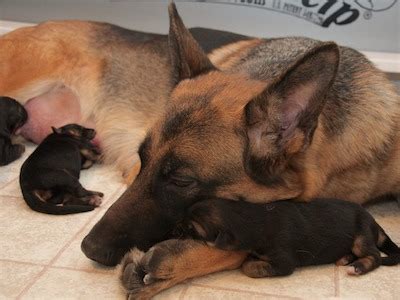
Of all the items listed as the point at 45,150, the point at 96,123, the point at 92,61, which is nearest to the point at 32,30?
the point at 92,61

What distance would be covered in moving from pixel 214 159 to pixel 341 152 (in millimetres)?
686

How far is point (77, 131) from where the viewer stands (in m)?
3.30

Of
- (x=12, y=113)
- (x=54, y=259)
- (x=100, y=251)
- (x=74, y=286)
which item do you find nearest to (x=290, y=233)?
(x=100, y=251)

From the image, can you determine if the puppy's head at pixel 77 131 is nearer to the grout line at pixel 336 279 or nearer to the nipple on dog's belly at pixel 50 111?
the nipple on dog's belly at pixel 50 111

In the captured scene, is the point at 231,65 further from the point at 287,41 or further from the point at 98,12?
the point at 98,12

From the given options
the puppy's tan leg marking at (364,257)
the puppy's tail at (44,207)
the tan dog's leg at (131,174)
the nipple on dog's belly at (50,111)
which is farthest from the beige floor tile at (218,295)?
the nipple on dog's belly at (50,111)

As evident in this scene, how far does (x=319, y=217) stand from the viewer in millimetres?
2189

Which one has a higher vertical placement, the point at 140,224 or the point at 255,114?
the point at 255,114

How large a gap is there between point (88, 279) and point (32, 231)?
1.69 ft

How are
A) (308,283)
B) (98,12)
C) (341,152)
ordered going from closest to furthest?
1. (308,283)
2. (341,152)
3. (98,12)

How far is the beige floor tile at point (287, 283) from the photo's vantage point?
6.97ft

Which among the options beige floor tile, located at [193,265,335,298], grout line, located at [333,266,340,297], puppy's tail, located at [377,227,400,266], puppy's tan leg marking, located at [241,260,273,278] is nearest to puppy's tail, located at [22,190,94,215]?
beige floor tile, located at [193,265,335,298]

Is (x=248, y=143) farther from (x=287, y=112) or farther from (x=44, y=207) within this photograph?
(x=44, y=207)

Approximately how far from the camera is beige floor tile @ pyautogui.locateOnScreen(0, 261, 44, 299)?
2.11 meters
